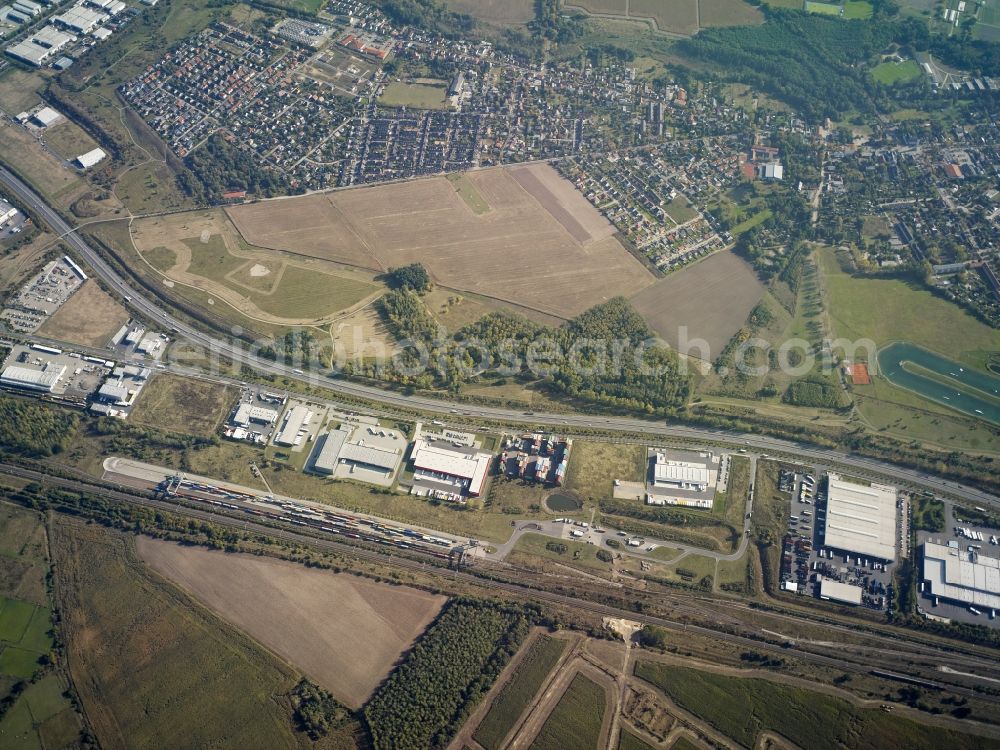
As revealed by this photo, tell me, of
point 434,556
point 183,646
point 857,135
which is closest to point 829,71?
point 857,135

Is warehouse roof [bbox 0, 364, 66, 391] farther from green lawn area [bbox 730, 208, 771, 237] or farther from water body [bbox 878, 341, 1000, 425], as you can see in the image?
water body [bbox 878, 341, 1000, 425]

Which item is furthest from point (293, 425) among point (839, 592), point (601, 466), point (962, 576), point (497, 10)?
point (497, 10)

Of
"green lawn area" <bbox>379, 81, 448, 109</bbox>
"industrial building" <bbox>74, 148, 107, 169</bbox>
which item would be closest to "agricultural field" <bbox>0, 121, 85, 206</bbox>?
"industrial building" <bbox>74, 148, 107, 169</bbox>

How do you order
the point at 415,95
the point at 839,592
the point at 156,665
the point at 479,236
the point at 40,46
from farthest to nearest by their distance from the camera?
the point at 40,46
the point at 415,95
the point at 479,236
the point at 839,592
the point at 156,665

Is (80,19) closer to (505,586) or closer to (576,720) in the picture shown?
(505,586)

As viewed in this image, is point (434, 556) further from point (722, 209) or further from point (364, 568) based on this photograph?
point (722, 209)

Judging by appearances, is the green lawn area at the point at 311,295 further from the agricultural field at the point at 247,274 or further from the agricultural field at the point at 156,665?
the agricultural field at the point at 156,665
